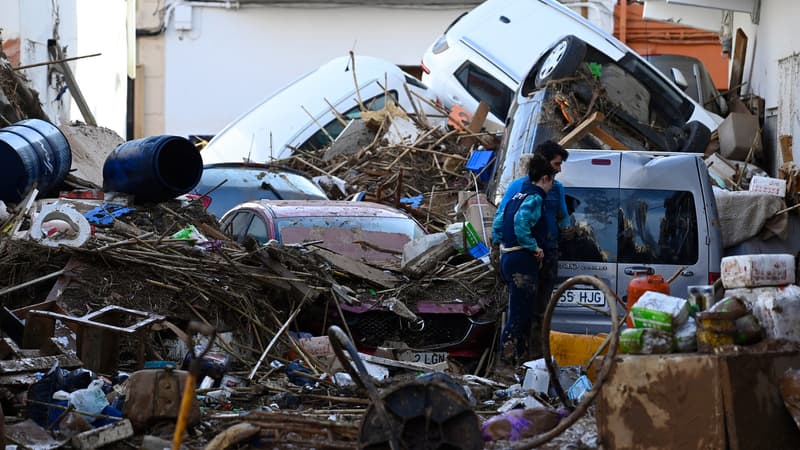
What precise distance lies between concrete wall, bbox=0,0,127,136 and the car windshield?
6.14 meters

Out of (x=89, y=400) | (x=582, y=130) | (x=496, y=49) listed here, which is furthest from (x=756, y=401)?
(x=496, y=49)

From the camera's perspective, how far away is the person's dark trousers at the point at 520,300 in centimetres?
951

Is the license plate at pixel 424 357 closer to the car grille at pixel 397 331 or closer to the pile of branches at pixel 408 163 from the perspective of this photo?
the car grille at pixel 397 331

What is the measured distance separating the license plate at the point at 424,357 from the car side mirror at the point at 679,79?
1070cm

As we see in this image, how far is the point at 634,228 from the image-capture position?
1002 cm

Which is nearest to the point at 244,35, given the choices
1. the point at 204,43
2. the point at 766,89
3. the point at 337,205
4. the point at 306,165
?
the point at 204,43

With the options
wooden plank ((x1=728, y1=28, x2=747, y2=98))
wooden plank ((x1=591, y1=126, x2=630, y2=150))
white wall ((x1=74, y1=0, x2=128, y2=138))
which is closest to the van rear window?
wooden plank ((x1=591, y1=126, x2=630, y2=150))

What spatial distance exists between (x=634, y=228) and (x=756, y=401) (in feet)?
14.2

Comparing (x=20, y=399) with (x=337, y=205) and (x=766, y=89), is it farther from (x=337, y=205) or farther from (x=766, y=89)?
(x=766, y=89)

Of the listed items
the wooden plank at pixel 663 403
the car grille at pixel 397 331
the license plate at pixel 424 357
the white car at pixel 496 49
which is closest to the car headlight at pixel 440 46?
the white car at pixel 496 49

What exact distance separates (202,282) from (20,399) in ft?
7.85

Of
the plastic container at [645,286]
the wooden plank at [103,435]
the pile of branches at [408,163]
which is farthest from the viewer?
the pile of branches at [408,163]

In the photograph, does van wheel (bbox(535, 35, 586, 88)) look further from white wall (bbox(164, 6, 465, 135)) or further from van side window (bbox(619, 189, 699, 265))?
white wall (bbox(164, 6, 465, 135))

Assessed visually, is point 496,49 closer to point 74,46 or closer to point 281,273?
point 74,46
